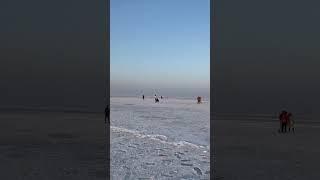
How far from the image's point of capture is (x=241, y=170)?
9.96m

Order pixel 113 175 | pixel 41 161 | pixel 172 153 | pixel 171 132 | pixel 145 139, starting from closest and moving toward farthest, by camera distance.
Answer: pixel 113 175, pixel 41 161, pixel 172 153, pixel 145 139, pixel 171 132

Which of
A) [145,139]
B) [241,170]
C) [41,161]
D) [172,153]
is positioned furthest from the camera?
[145,139]

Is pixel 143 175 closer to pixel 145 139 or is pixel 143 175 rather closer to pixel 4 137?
pixel 145 139

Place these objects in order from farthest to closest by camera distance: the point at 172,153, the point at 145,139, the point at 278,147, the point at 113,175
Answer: the point at 145,139 → the point at 278,147 → the point at 172,153 → the point at 113,175

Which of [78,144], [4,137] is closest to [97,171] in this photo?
[78,144]

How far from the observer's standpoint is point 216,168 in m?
10.2

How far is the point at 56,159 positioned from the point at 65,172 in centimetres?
198

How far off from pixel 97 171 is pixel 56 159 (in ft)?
6.71

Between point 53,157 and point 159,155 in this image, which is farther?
point 159,155

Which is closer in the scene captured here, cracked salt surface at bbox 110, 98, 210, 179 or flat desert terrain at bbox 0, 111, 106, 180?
flat desert terrain at bbox 0, 111, 106, 180

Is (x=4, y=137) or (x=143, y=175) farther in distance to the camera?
(x=4, y=137)

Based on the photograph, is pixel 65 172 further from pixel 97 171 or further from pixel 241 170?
pixel 241 170

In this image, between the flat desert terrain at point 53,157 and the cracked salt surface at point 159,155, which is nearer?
the flat desert terrain at point 53,157

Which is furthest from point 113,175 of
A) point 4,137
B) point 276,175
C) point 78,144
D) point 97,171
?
point 4,137
